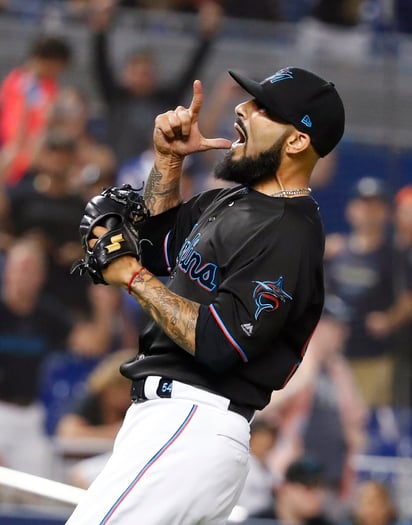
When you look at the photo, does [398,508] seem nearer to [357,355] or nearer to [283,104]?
[357,355]

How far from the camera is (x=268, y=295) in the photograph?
283cm

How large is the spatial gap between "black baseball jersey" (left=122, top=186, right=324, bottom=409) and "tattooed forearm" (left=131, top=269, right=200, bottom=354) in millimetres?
27

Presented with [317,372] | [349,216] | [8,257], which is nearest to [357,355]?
[317,372]

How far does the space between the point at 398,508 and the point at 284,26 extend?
3.41m

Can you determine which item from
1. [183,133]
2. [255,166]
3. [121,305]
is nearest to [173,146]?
[183,133]

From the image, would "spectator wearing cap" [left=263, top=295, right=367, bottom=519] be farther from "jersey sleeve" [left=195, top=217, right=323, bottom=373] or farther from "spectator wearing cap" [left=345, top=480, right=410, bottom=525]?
"jersey sleeve" [left=195, top=217, right=323, bottom=373]

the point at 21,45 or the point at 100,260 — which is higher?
the point at 100,260

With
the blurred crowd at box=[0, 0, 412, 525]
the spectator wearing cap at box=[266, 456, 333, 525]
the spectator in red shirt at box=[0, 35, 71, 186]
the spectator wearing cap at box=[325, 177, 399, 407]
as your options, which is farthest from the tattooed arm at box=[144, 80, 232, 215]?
the spectator wearing cap at box=[325, 177, 399, 407]

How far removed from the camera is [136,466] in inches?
112

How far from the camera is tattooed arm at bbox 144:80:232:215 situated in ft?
10.3

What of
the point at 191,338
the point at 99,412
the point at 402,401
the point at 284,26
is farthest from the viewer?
the point at 284,26

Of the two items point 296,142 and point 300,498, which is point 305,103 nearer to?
point 296,142

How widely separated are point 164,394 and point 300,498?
3.71 metres

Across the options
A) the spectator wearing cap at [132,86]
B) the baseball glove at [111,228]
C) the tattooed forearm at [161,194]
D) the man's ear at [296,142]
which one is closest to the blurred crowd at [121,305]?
the spectator wearing cap at [132,86]
